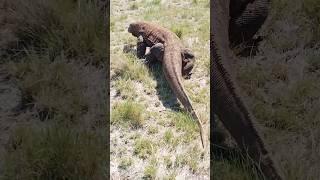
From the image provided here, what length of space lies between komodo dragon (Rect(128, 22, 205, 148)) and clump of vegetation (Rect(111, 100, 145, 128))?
1.06 feet

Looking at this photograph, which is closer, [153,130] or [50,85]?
[153,130]

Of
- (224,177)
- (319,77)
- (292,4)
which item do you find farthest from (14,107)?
(292,4)

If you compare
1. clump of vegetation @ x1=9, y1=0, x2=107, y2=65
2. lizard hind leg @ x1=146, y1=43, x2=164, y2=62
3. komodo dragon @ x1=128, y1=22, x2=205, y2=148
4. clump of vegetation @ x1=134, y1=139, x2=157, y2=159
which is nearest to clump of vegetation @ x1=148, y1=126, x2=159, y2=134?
clump of vegetation @ x1=134, y1=139, x2=157, y2=159

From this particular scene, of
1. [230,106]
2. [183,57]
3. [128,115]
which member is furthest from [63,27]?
[230,106]

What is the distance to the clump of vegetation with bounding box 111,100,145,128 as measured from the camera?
4277 millimetres

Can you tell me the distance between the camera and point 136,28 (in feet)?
18.9

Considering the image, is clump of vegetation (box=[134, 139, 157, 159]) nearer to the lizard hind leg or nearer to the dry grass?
the dry grass

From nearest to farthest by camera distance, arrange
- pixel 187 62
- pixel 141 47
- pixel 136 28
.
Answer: pixel 187 62, pixel 141 47, pixel 136 28

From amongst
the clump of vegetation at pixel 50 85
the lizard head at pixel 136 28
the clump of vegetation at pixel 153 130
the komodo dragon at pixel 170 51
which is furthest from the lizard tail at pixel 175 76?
the clump of vegetation at pixel 50 85

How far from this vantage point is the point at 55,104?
431 centimetres

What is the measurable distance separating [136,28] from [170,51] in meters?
0.76

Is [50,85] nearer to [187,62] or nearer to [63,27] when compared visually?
[63,27]

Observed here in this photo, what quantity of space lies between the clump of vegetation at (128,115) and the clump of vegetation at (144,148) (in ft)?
0.73

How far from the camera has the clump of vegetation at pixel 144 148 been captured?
155 inches
